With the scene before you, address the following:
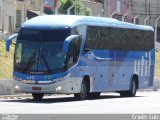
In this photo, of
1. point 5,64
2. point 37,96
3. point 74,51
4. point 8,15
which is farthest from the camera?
point 8,15

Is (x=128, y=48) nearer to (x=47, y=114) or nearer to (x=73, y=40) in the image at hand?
(x=73, y=40)

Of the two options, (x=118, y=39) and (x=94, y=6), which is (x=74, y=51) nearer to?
(x=118, y=39)

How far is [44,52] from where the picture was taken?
3203 centimetres

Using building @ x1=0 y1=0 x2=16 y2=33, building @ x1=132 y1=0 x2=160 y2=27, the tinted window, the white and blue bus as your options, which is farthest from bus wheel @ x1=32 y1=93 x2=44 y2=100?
building @ x1=132 y1=0 x2=160 y2=27

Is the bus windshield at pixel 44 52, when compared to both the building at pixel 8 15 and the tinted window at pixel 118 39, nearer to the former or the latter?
the tinted window at pixel 118 39

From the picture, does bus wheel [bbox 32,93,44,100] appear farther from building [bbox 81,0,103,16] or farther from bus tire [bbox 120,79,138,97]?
building [bbox 81,0,103,16]

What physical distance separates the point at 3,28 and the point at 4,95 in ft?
91.6

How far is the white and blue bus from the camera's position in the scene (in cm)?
3200

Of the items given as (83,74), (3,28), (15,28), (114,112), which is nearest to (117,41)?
(83,74)

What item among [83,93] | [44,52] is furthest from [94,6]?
[44,52]

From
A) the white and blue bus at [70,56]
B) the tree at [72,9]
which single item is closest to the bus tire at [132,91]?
the white and blue bus at [70,56]

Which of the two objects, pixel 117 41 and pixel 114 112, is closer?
pixel 114 112

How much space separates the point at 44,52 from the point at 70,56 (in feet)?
3.97

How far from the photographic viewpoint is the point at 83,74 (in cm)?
3397
